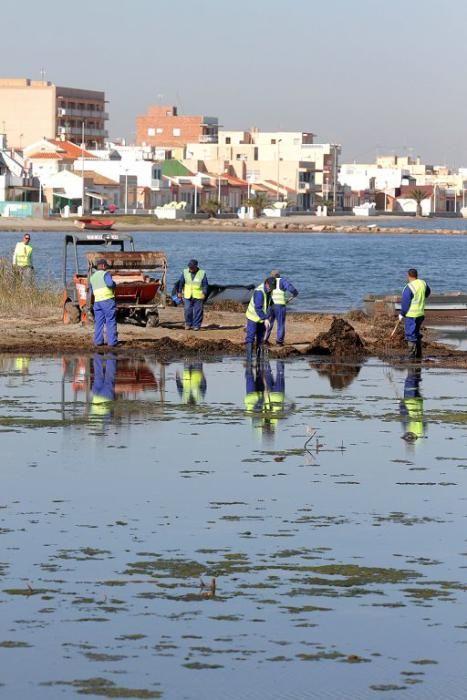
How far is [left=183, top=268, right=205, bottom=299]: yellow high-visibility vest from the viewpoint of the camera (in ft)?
93.8

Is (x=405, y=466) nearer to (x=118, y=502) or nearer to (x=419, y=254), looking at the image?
(x=118, y=502)

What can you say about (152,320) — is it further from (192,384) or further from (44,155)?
(44,155)

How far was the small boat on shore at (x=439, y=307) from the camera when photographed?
1452 inches

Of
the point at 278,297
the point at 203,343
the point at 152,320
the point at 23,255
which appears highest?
the point at 23,255

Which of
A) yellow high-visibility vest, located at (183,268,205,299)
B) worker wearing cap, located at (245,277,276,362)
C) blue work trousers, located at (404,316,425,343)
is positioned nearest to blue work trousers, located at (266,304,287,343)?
yellow high-visibility vest, located at (183,268,205,299)

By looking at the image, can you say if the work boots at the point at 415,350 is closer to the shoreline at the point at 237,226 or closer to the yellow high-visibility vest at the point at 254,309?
the yellow high-visibility vest at the point at 254,309

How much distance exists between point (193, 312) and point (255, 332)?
14.6 feet

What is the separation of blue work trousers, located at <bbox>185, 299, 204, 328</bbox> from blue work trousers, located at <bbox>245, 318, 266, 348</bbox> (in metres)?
3.92

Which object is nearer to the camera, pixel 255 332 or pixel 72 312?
pixel 255 332

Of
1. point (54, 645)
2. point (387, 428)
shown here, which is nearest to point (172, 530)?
point (54, 645)

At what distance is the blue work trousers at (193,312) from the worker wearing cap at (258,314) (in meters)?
3.86

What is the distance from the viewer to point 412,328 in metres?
25.7

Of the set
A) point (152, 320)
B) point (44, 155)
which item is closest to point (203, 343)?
point (152, 320)

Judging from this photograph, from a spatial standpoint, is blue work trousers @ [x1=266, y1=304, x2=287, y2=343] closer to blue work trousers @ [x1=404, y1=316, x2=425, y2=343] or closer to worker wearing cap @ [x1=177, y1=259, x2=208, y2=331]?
worker wearing cap @ [x1=177, y1=259, x2=208, y2=331]
